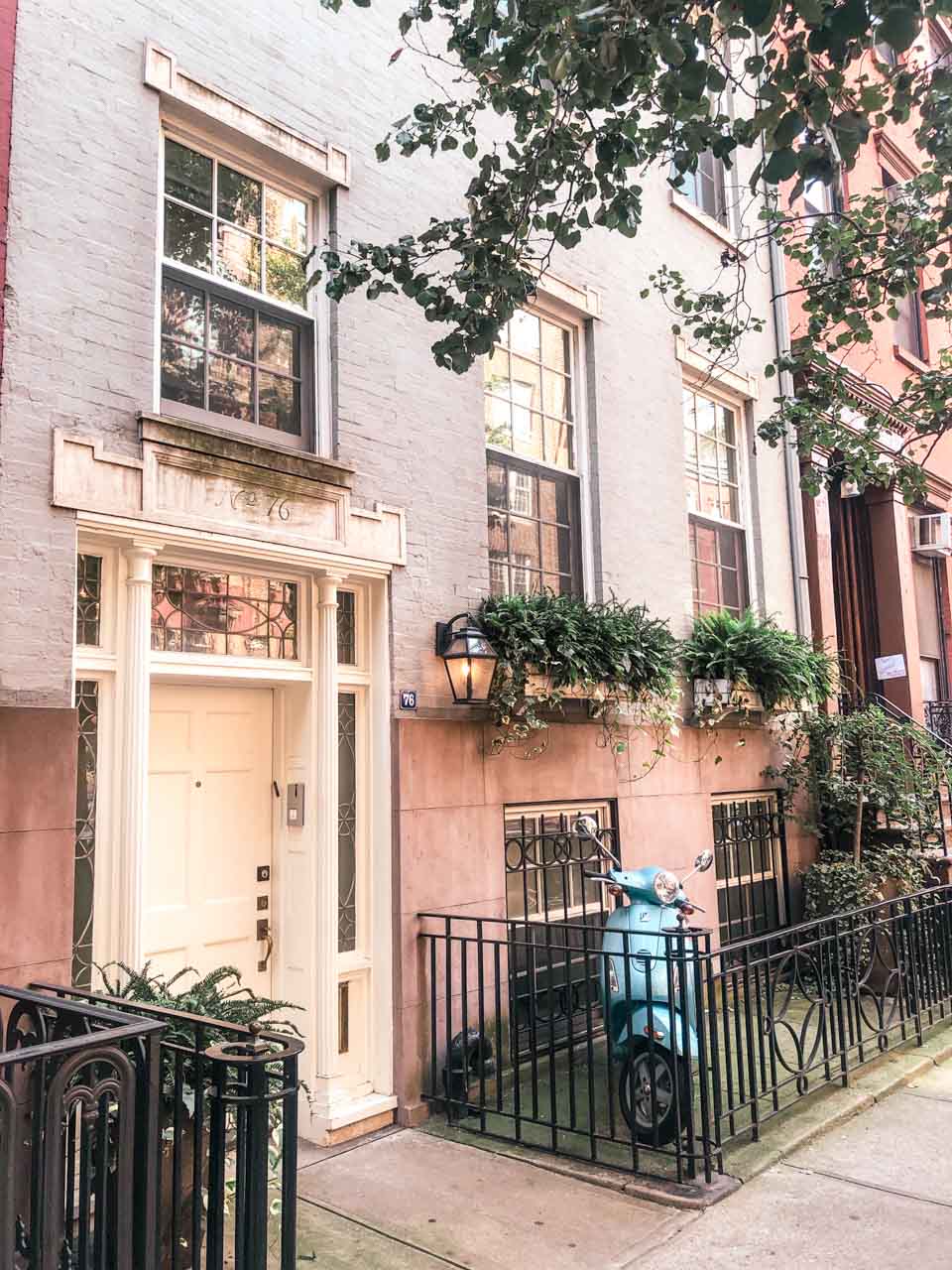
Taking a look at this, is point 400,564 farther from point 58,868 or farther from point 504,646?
point 58,868

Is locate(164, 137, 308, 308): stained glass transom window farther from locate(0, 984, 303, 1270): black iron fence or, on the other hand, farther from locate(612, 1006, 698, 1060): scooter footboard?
locate(612, 1006, 698, 1060): scooter footboard

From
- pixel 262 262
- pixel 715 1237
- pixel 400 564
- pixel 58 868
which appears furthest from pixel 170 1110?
pixel 262 262

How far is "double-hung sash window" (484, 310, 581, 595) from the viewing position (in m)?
7.71

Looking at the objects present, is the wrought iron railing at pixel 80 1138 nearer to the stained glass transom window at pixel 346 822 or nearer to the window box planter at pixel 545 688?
the stained glass transom window at pixel 346 822

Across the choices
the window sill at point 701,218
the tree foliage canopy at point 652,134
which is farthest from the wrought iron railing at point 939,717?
the window sill at point 701,218

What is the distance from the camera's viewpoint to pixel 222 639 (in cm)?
584

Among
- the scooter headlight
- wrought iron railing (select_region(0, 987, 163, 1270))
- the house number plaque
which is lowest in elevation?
wrought iron railing (select_region(0, 987, 163, 1270))

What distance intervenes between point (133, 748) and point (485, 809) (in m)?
2.65

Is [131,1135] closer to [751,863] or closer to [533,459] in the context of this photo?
[533,459]

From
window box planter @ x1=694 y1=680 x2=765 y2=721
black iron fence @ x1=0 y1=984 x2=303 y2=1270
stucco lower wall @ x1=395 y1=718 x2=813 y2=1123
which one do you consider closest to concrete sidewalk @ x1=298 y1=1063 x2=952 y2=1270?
stucco lower wall @ x1=395 y1=718 x2=813 y2=1123

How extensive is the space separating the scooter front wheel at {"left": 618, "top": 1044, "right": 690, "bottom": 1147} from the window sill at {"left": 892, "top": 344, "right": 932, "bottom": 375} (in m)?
10.3

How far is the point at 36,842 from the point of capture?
460 cm

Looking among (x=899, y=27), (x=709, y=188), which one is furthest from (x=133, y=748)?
(x=709, y=188)

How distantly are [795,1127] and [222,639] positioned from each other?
4242 mm
